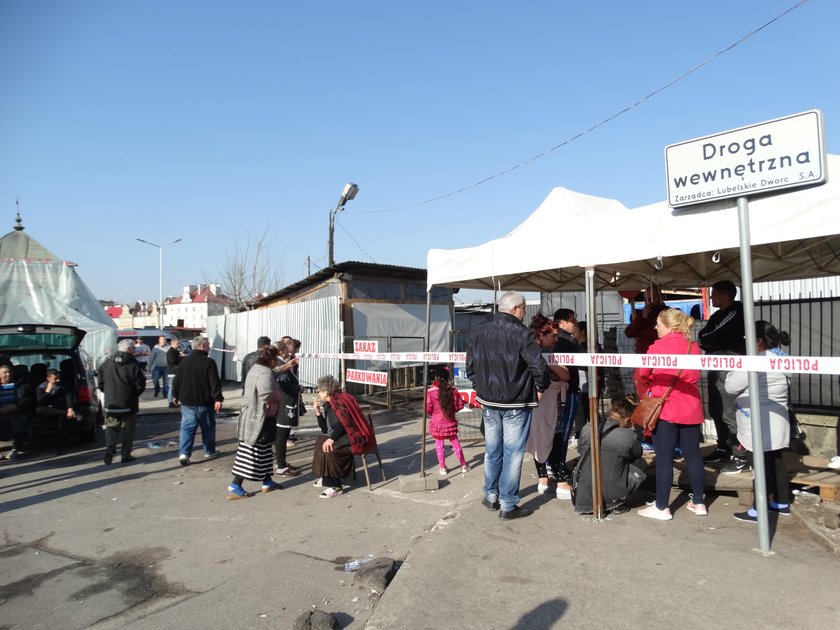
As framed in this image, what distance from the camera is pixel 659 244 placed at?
174 inches

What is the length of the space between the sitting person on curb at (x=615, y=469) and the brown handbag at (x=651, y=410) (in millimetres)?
344

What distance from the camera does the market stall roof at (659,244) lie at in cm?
385

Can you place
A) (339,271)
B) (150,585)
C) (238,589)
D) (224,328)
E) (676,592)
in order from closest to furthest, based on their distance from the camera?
(676,592) < (238,589) < (150,585) < (339,271) < (224,328)

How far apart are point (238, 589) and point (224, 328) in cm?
1925

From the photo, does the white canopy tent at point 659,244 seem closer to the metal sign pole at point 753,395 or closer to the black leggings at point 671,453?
the metal sign pole at point 753,395

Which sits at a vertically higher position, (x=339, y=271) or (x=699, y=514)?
(x=339, y=271)

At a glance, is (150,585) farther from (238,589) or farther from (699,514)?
(699,514)

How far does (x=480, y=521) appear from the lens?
15.4ft

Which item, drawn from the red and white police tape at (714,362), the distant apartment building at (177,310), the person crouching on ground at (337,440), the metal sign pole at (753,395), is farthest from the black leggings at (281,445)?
the distant apartment building at (177,310)

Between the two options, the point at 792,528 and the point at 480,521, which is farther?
the point at 480,521

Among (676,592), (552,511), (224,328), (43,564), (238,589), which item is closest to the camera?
(676,592)

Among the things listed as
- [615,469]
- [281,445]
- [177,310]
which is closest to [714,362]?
[615,469]

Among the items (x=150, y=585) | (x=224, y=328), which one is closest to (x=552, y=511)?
(x=150, y=585)

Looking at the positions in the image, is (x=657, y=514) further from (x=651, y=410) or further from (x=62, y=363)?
(x=62, y=363)
